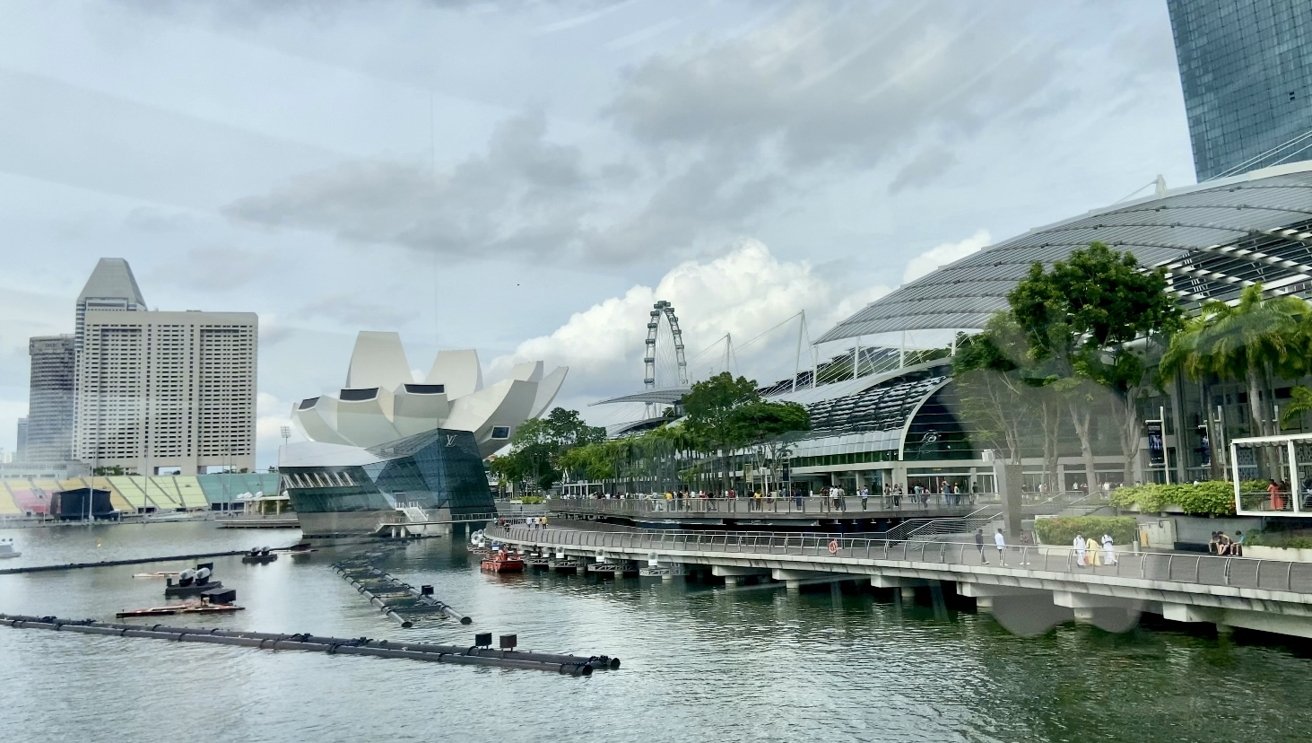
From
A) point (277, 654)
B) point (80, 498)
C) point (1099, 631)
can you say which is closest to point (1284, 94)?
point (1099, 631)

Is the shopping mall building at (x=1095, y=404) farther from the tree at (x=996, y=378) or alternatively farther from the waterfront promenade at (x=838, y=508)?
the waterfront promenade at (x=838, y=508)

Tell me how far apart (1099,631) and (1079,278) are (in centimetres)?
2122

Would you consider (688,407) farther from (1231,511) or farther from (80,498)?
(80,498)

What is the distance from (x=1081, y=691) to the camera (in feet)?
89.7

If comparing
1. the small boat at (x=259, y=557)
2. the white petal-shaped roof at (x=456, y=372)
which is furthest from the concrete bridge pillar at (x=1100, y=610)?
the white petal-shaped roof at (x=456, y=372)

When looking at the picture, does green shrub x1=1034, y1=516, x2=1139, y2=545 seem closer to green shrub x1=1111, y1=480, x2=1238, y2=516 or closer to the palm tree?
green shrub x1=1111, y1=480, x2=1238, y2=516

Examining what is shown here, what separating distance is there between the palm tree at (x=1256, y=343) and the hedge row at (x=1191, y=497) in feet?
10.3

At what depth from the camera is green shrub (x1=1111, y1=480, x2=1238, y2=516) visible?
4031cm

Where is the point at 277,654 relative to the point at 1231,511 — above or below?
below

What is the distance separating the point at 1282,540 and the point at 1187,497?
8.64m

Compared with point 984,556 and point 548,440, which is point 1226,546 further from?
point 548,440

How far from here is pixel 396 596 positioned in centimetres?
5594

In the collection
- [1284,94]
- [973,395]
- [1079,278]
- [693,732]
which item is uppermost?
[1284,94]

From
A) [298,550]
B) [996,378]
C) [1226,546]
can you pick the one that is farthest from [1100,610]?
[298,550]
